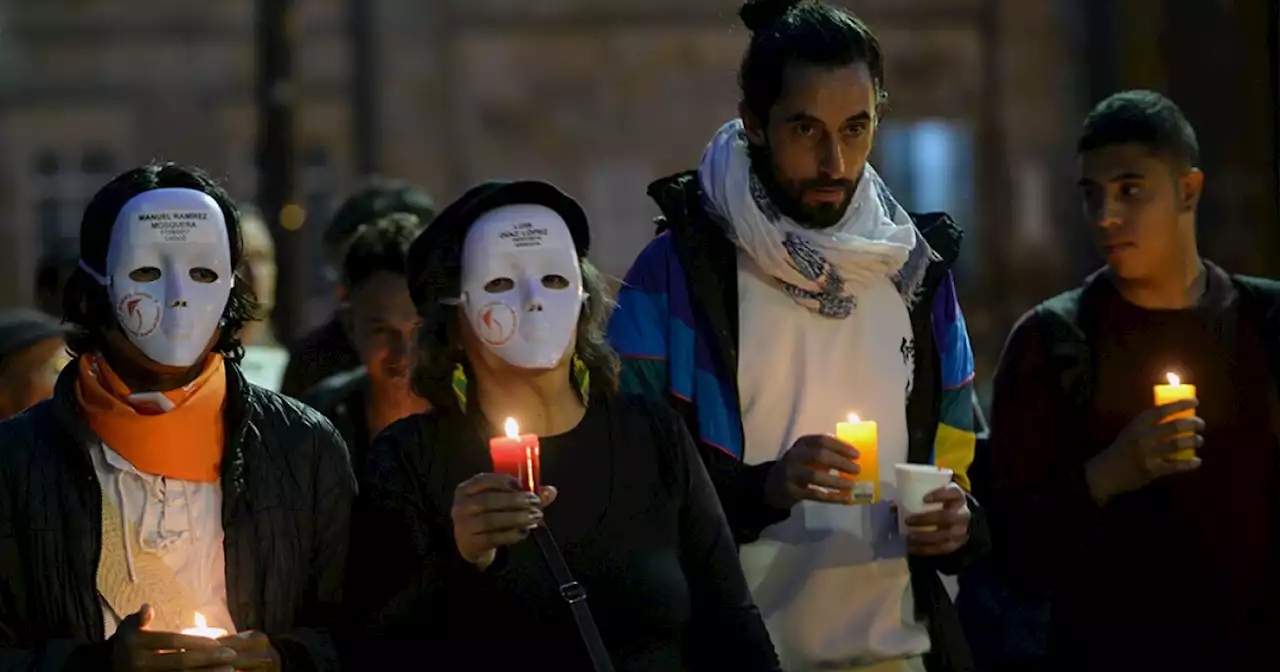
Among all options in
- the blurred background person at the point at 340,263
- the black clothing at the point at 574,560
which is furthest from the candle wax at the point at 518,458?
the blurred background person at the point at 340,263

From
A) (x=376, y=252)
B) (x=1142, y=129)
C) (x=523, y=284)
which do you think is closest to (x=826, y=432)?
(x=523, y=284)

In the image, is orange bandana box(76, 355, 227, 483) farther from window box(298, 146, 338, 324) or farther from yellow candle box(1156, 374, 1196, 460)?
window box(298, 146, 338, 324)

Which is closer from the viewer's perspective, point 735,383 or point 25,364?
point 735,383

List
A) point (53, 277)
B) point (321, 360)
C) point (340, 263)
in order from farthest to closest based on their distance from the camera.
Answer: point (53, 277) < point (340, 263) < point (321, 360)

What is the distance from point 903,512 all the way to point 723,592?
535 mm

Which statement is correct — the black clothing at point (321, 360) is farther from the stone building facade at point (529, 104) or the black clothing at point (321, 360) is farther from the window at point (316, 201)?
the window at point (316, 201)

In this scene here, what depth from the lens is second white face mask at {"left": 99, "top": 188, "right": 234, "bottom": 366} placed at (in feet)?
13.9

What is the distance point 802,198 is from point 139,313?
1592 mm

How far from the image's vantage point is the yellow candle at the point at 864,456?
14.6ft

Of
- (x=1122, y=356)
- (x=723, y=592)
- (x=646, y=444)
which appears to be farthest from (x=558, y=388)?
(x=1122, y=356)

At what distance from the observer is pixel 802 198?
4.82 meters

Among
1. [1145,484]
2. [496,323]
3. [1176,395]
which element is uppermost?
[496,323]

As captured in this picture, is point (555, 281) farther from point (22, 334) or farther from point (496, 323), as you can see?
point (22, 334)

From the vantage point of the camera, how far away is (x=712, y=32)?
2356cm
